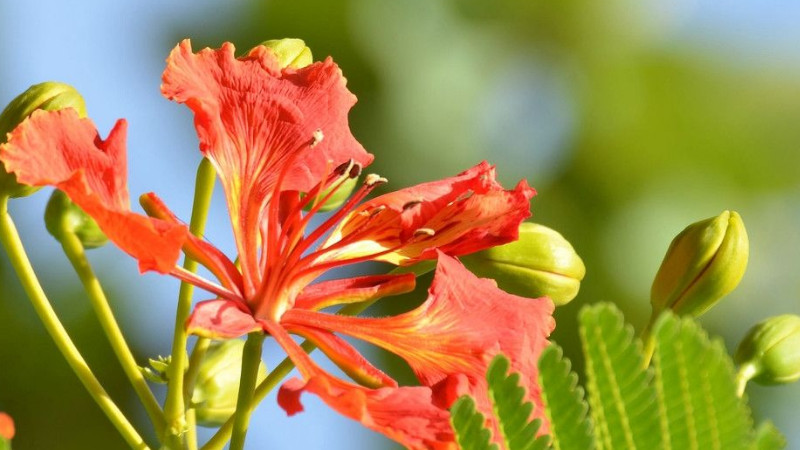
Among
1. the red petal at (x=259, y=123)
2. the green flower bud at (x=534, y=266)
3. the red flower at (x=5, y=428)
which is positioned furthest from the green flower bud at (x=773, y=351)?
the red flower at (x=5, y=428)

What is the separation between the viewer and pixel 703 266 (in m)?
1.89

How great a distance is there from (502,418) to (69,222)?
1.05 meters

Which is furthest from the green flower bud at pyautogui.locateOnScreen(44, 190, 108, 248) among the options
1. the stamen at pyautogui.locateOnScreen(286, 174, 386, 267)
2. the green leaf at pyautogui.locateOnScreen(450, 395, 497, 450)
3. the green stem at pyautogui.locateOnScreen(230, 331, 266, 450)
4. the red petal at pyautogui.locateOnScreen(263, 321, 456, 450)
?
the green leaf at pyautogui.locateOnScreen(450, 395, 497, 450)

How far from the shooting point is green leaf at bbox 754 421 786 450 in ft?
3.09

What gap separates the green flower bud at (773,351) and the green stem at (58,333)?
1031 millimetres

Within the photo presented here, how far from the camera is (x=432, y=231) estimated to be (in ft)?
6.00

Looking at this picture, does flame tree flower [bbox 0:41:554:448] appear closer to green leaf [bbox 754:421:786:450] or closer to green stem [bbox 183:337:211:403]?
green stem [bbox 183:337:211:403]

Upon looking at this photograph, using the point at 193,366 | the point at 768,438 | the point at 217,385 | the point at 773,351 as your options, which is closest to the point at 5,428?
the point at 768,438

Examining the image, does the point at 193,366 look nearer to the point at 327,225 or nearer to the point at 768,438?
the point at 327,225

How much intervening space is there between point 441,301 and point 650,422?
0.77 metres

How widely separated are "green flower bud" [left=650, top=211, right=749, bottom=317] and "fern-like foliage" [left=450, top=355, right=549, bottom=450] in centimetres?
91

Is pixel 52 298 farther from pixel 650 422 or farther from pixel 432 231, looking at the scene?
pixel 650 422

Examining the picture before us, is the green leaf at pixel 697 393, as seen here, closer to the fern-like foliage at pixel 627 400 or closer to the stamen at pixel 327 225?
the fern-like foliage at pixel 627 400

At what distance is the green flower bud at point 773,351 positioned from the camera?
2064 mm
